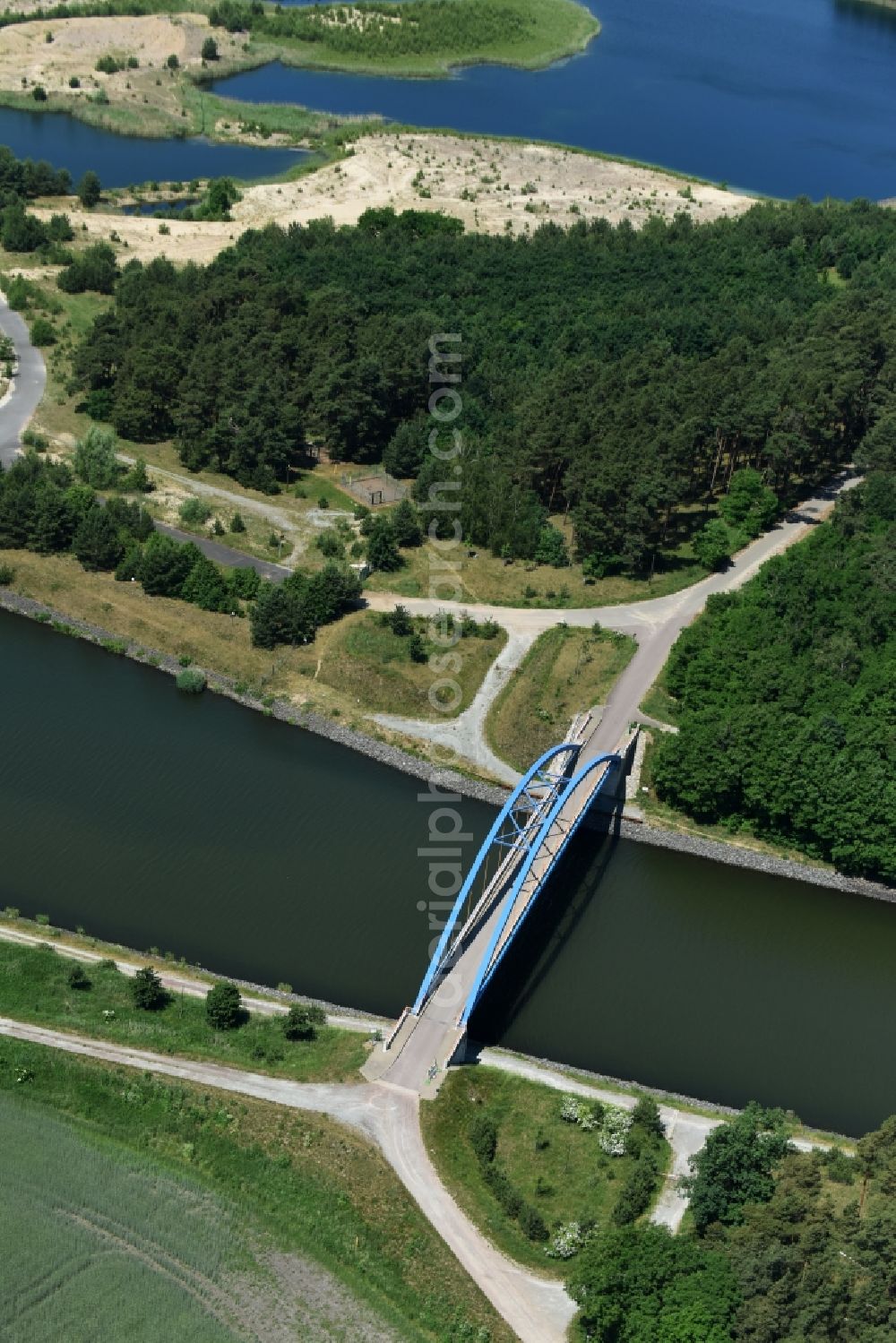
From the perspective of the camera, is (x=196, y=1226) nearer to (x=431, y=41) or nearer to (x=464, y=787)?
(x=464, y=787)

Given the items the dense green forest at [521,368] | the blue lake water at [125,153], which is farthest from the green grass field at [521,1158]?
the blue lake water at [125,153]

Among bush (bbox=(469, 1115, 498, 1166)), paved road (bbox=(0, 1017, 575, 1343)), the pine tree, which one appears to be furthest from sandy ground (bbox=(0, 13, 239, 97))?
bush (bbox=(469, 1115, 498, 1166))

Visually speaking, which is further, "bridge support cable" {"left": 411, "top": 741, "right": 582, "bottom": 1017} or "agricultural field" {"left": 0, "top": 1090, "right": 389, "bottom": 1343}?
"bridge support cable" {"left": 411, "top": 741, "right": 582, "bottom": 1017}

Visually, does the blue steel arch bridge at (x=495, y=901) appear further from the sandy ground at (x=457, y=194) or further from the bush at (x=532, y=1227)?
the sandy ground at (x=457, y=194)

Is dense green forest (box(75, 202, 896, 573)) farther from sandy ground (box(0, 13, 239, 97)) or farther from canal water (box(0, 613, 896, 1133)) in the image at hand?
sandy ground (box(0, 13, 239, 97))

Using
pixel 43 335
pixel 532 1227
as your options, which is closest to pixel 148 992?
pixel 532 1227

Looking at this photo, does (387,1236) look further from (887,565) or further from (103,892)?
(887,565)
